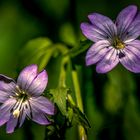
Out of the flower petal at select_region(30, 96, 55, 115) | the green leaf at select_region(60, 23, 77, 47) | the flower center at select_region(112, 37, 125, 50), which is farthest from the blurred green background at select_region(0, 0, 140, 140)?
the flower petal at select_region(30, 96, 55, 115)

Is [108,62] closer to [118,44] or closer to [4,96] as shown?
[118,44]

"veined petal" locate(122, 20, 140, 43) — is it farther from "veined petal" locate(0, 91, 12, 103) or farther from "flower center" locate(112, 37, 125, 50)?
"veined petal" locate(0, 91, 12, 103)

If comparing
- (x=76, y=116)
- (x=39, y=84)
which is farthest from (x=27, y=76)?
(x=76, y=116)

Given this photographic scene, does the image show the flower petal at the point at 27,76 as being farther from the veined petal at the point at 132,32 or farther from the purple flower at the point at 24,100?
the veined petal at the point at 132,32

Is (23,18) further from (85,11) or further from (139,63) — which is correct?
(139,63)

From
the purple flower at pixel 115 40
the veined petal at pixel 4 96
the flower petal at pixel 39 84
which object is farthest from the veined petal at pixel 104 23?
the veined petal at pixel 4 96

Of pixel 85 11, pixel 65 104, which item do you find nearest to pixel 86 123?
pixel 65 104
